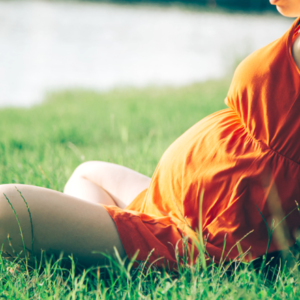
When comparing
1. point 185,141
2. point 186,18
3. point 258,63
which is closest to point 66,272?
point 185,141

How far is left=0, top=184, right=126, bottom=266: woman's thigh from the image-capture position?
875mm

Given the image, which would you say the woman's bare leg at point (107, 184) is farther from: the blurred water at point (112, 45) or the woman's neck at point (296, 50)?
the blurred water at point (112, 45)

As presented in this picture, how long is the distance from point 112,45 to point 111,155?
26.7 ft

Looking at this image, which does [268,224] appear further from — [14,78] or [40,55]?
[40,55]

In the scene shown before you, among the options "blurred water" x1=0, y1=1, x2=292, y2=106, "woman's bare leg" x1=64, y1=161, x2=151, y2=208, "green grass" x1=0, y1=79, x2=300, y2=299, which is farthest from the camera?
"blurred water" x1=0, y1=1, x2=292, y2=106

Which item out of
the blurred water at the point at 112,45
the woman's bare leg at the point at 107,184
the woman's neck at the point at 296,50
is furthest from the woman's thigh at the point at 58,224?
the blurred water at the point at 112,45

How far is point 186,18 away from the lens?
46.3 ft

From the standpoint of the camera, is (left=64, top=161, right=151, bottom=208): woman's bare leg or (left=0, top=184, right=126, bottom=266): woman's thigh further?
(left=64, top=161, right=151, bottom=208): woman's bare leg

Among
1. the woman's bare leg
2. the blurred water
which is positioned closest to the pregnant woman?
the woman's bare leg

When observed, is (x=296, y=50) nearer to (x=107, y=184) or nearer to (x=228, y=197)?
(x=228, y=197)

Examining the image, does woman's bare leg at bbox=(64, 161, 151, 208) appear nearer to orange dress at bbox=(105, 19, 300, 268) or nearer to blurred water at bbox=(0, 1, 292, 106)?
orange dress at bbox=(105, 19, 300, 268)

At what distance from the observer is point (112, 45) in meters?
9.85

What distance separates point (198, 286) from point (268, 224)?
256 millimetres

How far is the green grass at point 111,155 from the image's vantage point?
33.8 inches
